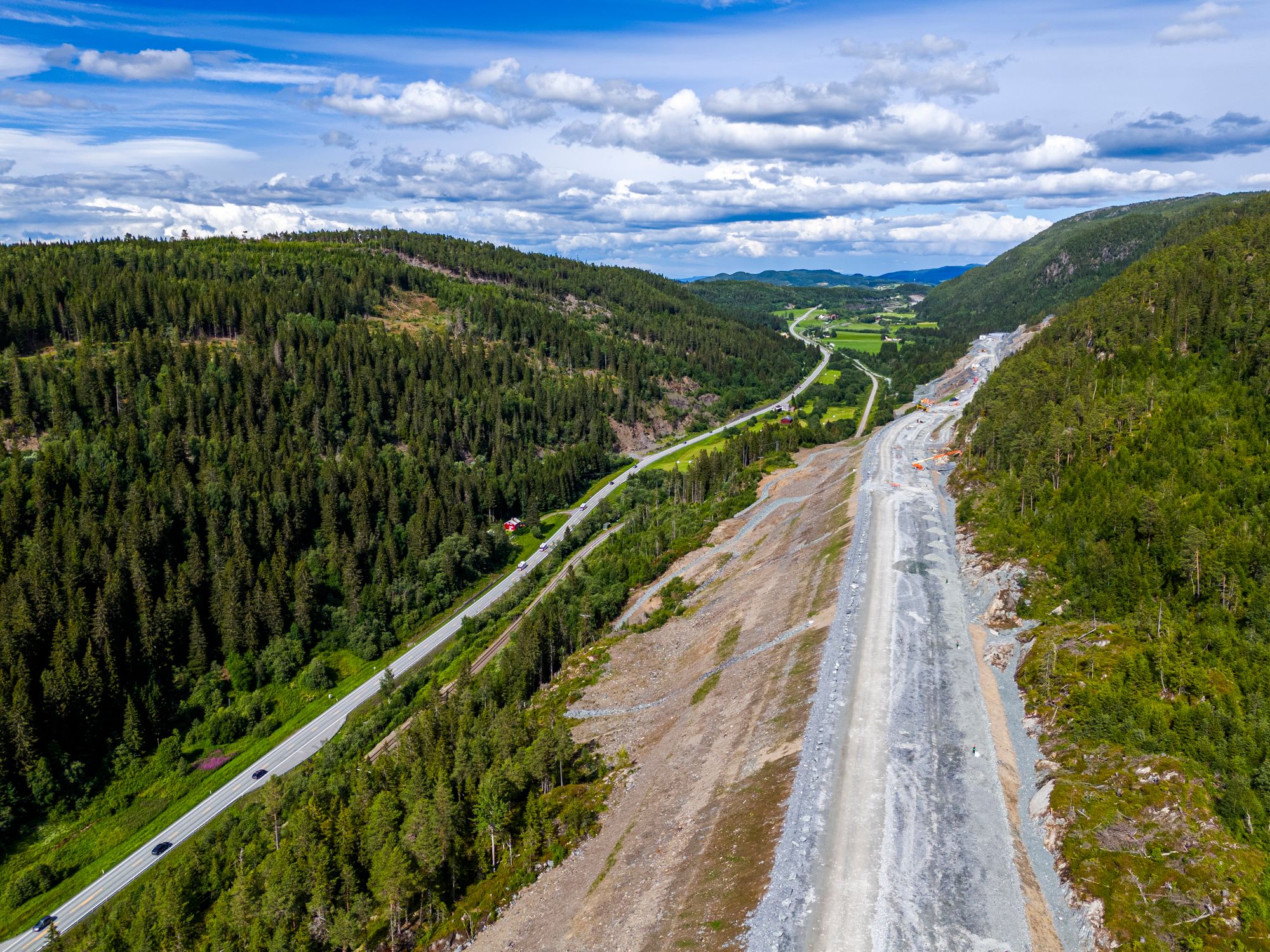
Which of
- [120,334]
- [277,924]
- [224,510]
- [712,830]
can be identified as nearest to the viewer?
[712,830]

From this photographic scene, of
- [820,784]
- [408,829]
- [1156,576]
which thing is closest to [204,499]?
[408,829]

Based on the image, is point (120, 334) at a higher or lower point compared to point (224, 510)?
higher

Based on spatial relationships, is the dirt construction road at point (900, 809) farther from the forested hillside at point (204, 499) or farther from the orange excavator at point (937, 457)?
the forested hillside at point (204, 499)

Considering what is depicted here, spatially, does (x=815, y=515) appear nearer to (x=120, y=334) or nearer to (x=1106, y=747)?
(x=1106, y=747)

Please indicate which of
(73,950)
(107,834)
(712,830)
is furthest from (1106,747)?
(107,834)

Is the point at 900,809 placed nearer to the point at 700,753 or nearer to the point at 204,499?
the point at 700,753

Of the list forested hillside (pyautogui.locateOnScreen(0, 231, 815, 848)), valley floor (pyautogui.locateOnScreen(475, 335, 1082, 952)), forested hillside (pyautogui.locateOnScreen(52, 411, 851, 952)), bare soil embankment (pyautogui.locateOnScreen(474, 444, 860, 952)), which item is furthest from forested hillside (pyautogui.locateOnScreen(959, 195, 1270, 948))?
forested hillside (pyautogui.locateOnScreen(0, 231, 815, 848))
